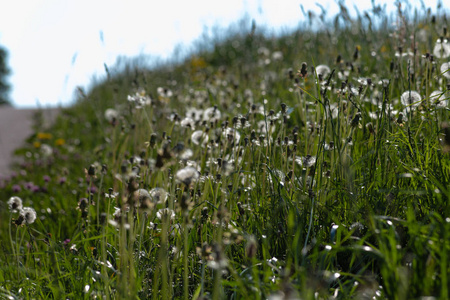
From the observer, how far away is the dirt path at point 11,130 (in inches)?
223

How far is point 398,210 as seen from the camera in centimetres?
158

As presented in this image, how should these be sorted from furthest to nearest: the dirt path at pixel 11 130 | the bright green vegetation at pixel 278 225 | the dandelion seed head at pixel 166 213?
the dirt path at pixel 11 130, the dandelion seed head at pixel 166 213, the bright green vegetation at pixel 278 225

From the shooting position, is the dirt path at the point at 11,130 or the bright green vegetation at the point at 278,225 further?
the dirt path at the point at 11,130

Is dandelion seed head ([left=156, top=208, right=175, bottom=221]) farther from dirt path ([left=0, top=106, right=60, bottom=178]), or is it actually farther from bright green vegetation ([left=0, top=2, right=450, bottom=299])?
dirt path ([left=0, top=106, right=60, bottom=178])

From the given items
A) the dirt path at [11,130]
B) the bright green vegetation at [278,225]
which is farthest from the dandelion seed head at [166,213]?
the dirt path at [11,130]

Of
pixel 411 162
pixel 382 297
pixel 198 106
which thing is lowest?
pixel 382 297

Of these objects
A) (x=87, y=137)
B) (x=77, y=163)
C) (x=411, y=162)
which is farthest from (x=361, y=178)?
(x=87, y=137)

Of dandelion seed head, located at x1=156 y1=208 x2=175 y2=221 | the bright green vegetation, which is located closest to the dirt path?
the bright green vegetation

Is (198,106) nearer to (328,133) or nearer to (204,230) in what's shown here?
(328,133)

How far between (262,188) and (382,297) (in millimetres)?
744

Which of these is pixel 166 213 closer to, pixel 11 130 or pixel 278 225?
Result: pixel 278 225

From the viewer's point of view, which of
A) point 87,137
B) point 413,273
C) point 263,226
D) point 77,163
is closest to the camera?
point 413,273

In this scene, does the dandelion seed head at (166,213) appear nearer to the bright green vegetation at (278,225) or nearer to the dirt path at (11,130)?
the bright green vegetation at (278,225)

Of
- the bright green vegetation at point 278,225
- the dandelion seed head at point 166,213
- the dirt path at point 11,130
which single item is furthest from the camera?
Result: the dirt path at point 11,130
